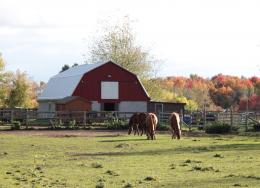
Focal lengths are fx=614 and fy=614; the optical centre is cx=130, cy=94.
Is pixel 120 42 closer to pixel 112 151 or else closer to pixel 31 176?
pixel 112 151

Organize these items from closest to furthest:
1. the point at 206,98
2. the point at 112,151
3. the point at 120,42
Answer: the point at 112,151 → the point at 120,42 → the point at 206,98

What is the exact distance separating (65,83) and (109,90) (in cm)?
623

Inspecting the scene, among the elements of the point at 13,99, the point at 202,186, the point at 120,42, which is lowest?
the point at 202,186

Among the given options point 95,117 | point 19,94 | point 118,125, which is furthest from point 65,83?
point 118,125

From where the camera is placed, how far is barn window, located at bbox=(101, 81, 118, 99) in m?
63.2

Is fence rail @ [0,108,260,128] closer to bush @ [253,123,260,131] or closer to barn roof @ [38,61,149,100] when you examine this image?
bush @ [253,123,260,131]

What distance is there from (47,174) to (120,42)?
212 ft

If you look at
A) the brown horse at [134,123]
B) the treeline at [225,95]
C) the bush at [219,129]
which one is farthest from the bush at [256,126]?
the treeline at [225,95]

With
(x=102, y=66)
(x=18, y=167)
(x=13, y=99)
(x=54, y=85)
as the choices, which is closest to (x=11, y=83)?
(x=13, y=99)

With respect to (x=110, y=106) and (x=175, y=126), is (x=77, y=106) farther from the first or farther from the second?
(x=175, y=126)

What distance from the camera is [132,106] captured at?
212ft

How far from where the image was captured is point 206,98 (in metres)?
133

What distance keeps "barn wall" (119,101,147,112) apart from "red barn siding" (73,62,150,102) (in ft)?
1.29

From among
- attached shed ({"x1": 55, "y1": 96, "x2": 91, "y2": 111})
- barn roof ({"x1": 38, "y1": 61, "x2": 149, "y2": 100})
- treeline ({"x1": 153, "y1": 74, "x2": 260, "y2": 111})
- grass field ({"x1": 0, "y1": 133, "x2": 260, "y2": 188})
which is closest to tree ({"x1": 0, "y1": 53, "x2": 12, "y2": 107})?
barn roof ({"x1": 38, "y1": 61, "x2": 149, "y2": 100})
